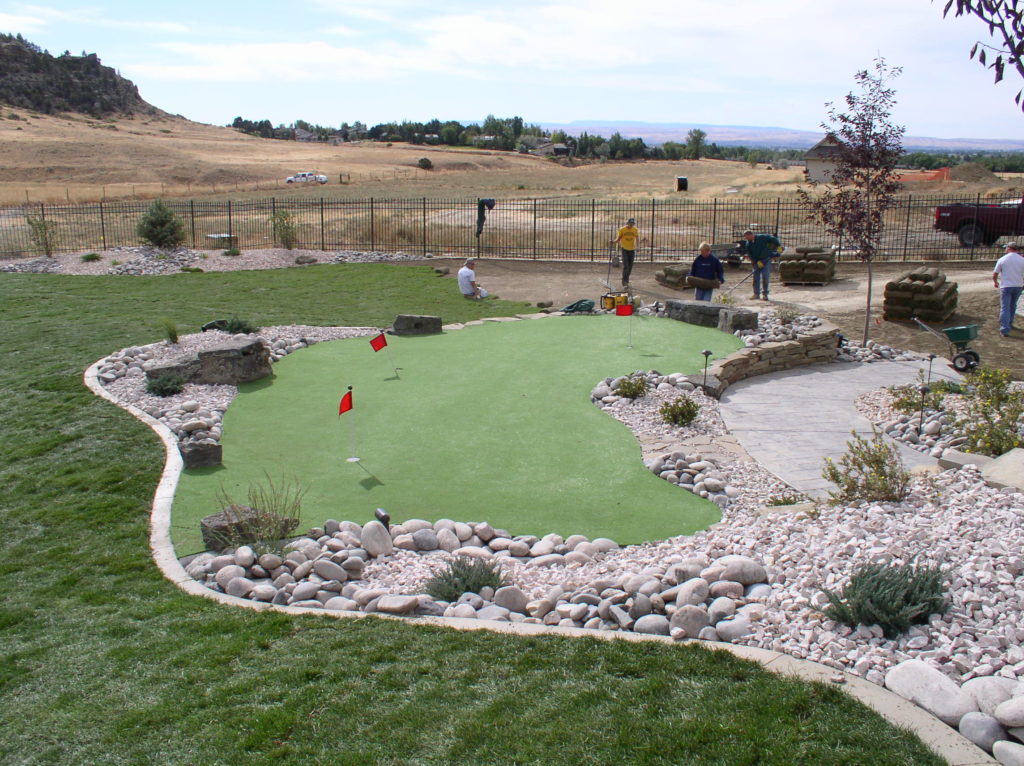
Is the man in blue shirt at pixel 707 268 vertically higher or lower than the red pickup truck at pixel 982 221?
lower

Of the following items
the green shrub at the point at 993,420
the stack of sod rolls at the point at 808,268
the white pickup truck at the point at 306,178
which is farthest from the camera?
the white pickup truck at the point at 306,178

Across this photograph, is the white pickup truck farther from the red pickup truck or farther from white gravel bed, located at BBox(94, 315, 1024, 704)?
white gravel bed, located at BBox(94, 315, 1024, 704)

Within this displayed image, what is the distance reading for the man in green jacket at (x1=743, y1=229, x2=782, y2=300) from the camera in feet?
56.1

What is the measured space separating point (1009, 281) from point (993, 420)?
6.99 m

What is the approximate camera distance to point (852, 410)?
10430mm

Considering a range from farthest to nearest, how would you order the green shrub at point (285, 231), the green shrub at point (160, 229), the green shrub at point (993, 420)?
the green shrub at point (285, 231) → the green shrub at point (160, 229) → the green shrub at point (993, 420)

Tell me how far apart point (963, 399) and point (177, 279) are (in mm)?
17470

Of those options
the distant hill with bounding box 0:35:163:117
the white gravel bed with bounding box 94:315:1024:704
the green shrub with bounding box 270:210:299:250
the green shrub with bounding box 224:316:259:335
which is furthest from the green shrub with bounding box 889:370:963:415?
the distant hill with bounding box 0:35:163:117

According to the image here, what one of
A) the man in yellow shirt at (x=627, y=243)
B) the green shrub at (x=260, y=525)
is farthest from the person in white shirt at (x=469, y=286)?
the green shrub at (x=260, y=525)

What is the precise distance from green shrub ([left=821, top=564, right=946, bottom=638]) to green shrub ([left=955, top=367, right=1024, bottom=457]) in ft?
10.5

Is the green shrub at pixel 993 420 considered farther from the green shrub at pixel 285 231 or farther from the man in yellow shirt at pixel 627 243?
the green shrub at pixel 285 231

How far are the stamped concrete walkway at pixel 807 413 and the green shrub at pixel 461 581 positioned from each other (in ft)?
10.8

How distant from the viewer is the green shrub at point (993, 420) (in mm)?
7410

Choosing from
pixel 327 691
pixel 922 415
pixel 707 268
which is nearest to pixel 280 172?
pixel 707 268
